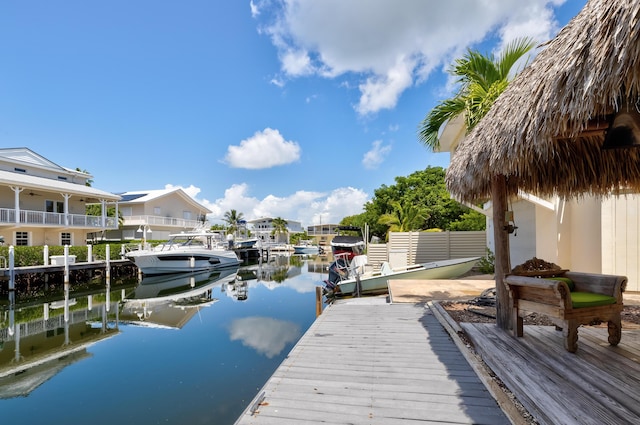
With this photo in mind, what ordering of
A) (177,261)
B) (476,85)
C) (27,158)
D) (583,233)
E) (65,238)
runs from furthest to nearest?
(27,158) → (65,238) → (177,261) → (583,233) → (476,85)

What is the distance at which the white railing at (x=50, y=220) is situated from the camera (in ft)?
54.5

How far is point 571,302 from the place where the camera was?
3039 millimetres

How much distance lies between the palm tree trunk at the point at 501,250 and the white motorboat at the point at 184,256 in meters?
19.1

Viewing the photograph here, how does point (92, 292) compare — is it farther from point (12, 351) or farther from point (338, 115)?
point (338, 115)

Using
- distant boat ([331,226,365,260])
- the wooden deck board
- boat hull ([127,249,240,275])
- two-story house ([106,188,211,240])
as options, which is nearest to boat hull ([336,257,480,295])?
distant boat ([331,226,365,260])

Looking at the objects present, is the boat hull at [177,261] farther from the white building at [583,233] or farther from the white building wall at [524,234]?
the white building wall at [524,234]

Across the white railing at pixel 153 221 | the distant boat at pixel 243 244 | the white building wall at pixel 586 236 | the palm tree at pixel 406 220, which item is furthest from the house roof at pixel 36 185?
the white building wall at pixel 586 236

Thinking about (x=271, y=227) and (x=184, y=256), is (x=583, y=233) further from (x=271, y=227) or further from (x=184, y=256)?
(x=271, y=227)

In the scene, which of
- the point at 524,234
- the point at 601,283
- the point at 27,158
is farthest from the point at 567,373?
the point at 27,158

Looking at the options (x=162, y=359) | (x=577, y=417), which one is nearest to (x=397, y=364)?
(x=577, y=417)

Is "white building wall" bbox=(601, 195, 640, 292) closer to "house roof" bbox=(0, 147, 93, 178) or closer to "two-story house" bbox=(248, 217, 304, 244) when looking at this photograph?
"house roof" bbox=(0, 147, 93, 178)

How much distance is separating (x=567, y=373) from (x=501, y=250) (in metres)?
1.81

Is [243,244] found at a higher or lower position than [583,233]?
lower

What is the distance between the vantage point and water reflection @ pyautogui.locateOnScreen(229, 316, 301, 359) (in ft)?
23.9
